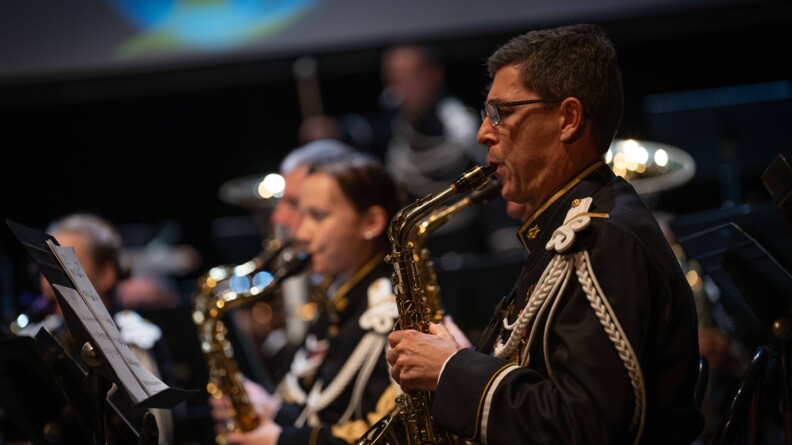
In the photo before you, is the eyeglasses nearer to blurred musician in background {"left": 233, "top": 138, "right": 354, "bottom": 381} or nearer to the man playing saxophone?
the man playing saxophone

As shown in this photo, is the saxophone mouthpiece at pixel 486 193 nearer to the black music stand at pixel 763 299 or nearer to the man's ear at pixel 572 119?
the black music stand at pixel 763 299

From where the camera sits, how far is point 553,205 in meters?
2.22

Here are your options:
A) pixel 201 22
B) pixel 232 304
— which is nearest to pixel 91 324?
pixel 232 304

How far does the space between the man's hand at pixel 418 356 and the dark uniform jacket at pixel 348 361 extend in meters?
0.91

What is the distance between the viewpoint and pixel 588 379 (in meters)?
1.86

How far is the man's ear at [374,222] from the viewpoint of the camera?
11.6 feet

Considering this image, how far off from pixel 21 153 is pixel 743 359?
661cm

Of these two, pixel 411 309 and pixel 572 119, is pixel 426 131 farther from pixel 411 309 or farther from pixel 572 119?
pixel 572 119

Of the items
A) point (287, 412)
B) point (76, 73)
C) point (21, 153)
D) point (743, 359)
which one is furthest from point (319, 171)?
point (21, 153)

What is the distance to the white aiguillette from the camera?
7.13ft

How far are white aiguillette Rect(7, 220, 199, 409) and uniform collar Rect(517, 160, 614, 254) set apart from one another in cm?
93

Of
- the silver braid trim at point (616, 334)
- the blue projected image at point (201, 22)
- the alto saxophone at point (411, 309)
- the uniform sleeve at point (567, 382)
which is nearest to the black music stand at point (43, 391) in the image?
the alto saxophone at point (411, 309)

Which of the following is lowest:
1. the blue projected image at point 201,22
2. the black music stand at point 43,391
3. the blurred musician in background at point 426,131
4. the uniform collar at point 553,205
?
the black music stand at point 43,391

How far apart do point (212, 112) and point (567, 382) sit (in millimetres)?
6729
